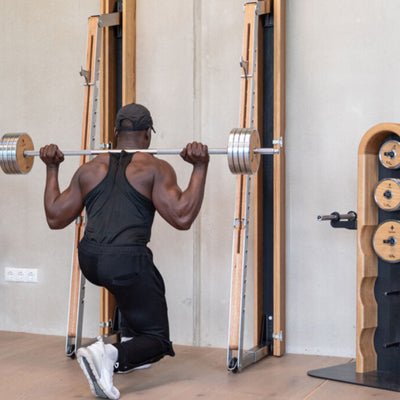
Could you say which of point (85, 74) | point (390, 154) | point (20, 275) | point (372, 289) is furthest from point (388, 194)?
point (20, 275)

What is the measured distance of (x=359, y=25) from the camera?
4.42 metres

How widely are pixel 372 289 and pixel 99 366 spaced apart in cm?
164

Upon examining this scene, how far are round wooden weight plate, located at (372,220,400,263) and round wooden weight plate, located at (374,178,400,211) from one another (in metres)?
0.09

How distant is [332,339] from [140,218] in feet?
5.41

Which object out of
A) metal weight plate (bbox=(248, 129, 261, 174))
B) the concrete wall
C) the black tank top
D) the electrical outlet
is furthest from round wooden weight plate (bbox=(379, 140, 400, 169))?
the electrical outlet

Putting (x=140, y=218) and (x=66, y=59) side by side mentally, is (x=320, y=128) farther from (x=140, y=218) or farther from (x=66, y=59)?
(x=66, y=59)

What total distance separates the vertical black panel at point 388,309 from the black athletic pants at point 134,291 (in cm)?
122

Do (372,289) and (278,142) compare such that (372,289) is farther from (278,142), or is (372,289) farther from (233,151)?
(233,151)

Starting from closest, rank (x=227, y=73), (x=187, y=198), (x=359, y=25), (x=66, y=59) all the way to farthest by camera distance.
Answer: (x=187, y=198), (x=359, y=25), (x=227, y=73), (x=66, y=59)

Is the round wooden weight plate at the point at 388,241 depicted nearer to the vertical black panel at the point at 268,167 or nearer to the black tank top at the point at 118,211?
the vertical black panel at the point at 268,167

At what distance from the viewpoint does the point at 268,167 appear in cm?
463

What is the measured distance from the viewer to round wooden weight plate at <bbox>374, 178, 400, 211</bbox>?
375 centimetres

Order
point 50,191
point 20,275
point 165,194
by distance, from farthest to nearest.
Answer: point 20,275 → point 50,191 → point 165,194

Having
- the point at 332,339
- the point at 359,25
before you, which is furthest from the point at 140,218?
the point at 359,25
